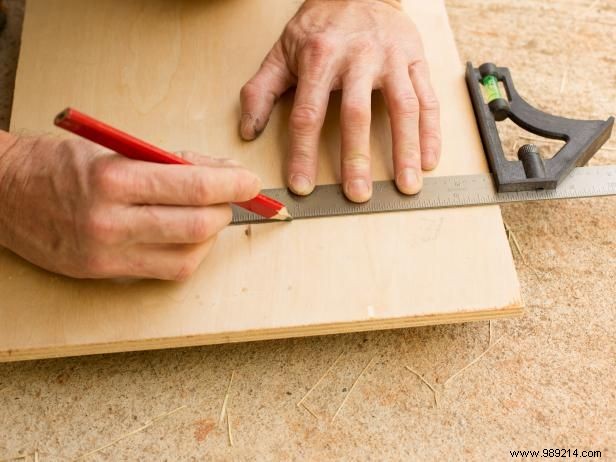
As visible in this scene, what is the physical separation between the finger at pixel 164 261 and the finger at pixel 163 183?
0.45ft

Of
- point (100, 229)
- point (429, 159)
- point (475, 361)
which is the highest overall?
point (100, 229)

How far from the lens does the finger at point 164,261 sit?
4.09 ft

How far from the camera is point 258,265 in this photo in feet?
4.59

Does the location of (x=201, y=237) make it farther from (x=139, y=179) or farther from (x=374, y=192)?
(x=374, y=192)

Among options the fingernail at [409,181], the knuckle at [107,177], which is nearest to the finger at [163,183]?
the knuckle at [107,177]

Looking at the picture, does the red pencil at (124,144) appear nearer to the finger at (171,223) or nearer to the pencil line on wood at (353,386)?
the finger at (171,223)

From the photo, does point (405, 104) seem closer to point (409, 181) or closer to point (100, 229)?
point (409, 181)

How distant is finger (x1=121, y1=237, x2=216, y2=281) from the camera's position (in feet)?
4.09

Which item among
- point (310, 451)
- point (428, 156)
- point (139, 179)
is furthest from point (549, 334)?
point (139, 179)

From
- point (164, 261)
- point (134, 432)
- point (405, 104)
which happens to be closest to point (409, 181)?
point (405, 104)

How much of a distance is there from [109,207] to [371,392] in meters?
0.81

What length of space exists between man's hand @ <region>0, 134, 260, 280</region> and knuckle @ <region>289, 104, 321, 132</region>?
0.29 meters

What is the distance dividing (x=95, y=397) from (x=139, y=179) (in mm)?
698

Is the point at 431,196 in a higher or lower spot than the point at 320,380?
higher
